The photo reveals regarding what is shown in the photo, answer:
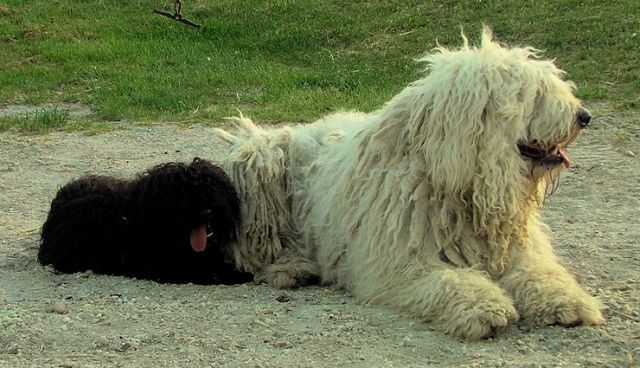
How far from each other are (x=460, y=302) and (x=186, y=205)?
215 cm

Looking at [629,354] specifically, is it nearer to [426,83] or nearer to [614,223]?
[426,83]

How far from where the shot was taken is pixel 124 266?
7074 mm

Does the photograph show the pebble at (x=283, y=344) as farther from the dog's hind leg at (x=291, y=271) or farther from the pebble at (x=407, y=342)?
the dog's hind leg at (x=291, y=271)

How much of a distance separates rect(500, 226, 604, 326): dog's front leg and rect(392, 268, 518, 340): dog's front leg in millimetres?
119

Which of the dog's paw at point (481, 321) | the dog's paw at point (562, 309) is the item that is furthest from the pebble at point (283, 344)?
the dog's paw at point (562, 309)

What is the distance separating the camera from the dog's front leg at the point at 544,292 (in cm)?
546

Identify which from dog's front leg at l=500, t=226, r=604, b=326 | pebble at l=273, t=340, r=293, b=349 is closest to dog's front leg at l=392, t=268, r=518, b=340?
dog's front leg at l=500, t=226, r=604, b=326

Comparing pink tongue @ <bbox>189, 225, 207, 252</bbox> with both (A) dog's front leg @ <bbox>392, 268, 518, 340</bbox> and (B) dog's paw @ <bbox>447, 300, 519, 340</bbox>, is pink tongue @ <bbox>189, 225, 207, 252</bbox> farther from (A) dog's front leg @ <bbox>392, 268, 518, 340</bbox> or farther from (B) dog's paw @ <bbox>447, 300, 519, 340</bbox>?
(B) dog's paw @ <bbox>447, 300, 519, 340</bbox>

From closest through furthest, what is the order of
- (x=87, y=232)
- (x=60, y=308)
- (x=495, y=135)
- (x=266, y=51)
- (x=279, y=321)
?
(x=495, y=135) → (x=279, y=321) → (x=60, y=308) → (x=87, y=232) → (x=266, y=51)

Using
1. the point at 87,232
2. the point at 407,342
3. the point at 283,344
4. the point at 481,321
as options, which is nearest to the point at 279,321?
the point at 283,344

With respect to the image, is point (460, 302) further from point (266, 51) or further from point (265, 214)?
point (266, 51)

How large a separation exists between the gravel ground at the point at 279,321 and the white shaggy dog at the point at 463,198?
0.16 metres

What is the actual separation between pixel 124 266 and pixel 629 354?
3549 millimetres

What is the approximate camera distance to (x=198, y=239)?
6844 millimetres
